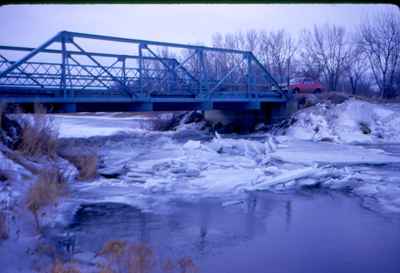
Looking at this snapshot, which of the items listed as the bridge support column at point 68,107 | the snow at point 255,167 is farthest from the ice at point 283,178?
the bridge support column at point 68,107

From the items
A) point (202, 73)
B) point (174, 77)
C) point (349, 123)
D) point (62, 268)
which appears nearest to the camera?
point (62, 268)

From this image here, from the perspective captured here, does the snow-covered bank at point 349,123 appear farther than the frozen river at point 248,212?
Yes

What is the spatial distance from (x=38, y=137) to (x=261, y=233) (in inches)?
293

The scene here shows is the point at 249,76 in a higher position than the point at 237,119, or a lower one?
higher

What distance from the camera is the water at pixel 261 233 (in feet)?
19.1

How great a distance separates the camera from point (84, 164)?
38.4ft

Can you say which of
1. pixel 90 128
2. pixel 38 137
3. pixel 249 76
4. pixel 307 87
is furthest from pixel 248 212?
pixel 90 128

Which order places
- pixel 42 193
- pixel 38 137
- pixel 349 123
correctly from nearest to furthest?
1. pixel 42 193
2. pixel 38 137
3. pixel 349 123

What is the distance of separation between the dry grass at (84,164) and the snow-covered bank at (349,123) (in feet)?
42.6

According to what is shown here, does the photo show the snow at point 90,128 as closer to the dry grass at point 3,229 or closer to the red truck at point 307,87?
the dry grass at point 3,229

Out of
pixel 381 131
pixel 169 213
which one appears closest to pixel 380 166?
pixel 169 213

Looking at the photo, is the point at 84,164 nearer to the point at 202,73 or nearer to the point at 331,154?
the point at 331,154

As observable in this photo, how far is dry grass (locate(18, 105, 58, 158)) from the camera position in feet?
36.8

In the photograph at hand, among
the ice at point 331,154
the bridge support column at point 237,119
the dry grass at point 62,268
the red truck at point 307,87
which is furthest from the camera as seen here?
the red truck at point 307,87
